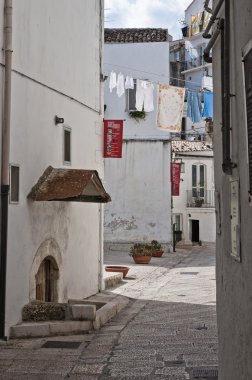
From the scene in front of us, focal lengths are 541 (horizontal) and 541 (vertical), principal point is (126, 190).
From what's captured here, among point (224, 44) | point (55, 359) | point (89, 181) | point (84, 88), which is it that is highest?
point (84, 88)

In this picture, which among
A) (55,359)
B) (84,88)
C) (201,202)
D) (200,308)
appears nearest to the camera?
(55,359)

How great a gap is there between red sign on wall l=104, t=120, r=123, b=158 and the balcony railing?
26039 mm

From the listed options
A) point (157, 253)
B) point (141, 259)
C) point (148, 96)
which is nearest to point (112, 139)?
point (148, 96)

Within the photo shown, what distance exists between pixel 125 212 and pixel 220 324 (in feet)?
80.4

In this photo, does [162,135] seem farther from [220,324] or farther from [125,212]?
[220,324]

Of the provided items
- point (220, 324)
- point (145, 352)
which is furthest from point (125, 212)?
point (220, 324)

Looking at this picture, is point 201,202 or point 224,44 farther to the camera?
point 201,202

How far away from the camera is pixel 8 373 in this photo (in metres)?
7.39

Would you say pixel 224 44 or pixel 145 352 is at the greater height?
pixel 224 44

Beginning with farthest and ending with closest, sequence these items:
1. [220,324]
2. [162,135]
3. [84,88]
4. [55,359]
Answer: [162,135], [84,88], [55,359], [220,324]

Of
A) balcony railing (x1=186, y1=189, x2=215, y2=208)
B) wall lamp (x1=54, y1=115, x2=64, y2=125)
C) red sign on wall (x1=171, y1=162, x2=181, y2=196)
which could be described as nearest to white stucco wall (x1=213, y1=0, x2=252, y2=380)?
wall lamp (x1=54, y1=115, x2=64, y2=125)

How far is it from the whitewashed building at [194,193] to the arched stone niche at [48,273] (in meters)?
29.8

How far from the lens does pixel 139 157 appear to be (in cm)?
2992

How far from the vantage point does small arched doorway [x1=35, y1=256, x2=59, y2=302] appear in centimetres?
1141
